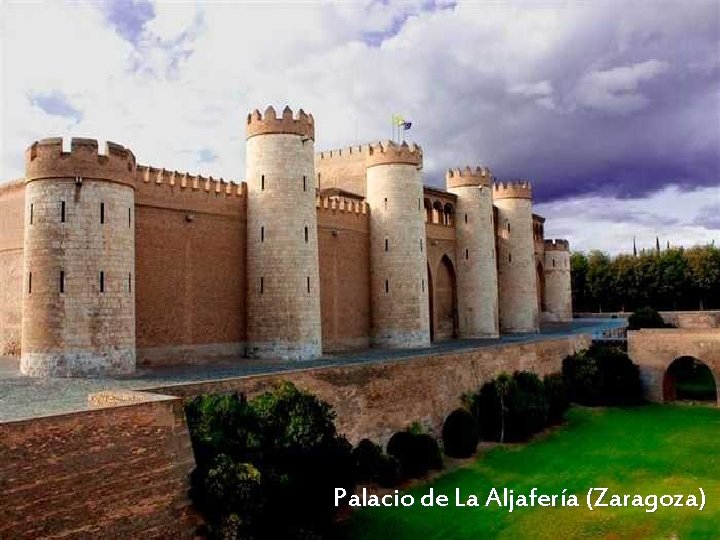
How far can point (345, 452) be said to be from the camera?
49.8 ft

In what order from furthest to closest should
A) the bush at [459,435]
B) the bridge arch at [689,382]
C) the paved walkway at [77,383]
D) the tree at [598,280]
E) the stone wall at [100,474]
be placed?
the tree at [598,280], the bridge arch at [689,382], the bush at [459,435], the paved walkway at [77,383], the stone wall at [100,474]

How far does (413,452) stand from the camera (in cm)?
1931

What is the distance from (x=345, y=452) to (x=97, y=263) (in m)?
8.43

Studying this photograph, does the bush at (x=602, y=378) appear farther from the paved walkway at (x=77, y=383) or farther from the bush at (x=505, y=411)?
the paved walkway at (x=77, y=383)

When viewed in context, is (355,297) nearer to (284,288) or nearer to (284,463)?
(284,288)

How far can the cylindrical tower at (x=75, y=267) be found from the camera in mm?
17891

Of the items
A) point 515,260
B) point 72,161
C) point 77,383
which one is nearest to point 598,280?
point 515,260

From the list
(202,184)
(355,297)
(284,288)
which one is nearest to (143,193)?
(202,184)

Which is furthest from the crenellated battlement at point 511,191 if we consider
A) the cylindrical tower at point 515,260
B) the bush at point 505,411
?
the bush at point 505,411

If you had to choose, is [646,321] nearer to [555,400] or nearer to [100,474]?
[555,400]

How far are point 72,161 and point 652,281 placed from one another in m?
50.7

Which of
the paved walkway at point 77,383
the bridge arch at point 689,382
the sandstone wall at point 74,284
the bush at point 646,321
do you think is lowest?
the bridge arch at point 689,382

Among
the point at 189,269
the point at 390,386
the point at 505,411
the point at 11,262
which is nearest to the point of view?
the point at 390,386

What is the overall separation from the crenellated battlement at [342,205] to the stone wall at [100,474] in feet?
53.2
